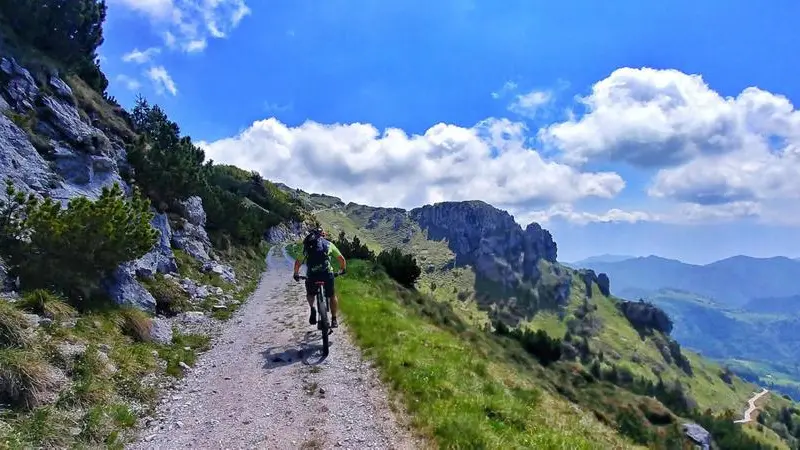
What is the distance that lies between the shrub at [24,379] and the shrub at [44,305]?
127 inches

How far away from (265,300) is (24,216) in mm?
13141

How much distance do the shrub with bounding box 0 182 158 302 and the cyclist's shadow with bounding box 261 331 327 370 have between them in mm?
6034

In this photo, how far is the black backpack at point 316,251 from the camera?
14.9 metres

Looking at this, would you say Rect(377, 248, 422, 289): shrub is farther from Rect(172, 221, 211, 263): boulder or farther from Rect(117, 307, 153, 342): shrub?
Rect(117, 307, 153, 342): shrub

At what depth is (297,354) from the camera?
1479 centimetres

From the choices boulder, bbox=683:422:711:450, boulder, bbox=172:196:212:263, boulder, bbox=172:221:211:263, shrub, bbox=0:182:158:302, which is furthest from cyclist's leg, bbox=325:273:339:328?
boulder, bbox=683:422:711:450

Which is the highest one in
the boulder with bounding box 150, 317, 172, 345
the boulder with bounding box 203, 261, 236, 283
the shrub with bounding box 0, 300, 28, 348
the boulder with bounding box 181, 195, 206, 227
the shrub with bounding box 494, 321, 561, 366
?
the boulder with bounding box 181, 195, 206, 227

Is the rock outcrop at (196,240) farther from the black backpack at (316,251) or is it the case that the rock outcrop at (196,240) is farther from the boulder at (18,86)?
the black backpack at (316,251)

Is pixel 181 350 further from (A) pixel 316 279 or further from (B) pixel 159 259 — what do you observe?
(B) pixel 159 259

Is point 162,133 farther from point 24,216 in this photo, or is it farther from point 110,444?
point 110,444

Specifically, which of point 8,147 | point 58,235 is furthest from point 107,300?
point 8,147

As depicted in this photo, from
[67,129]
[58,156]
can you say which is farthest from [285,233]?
[58,156]

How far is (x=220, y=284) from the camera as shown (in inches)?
1120

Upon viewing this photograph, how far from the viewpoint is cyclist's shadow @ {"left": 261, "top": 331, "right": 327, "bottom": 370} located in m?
13.9
